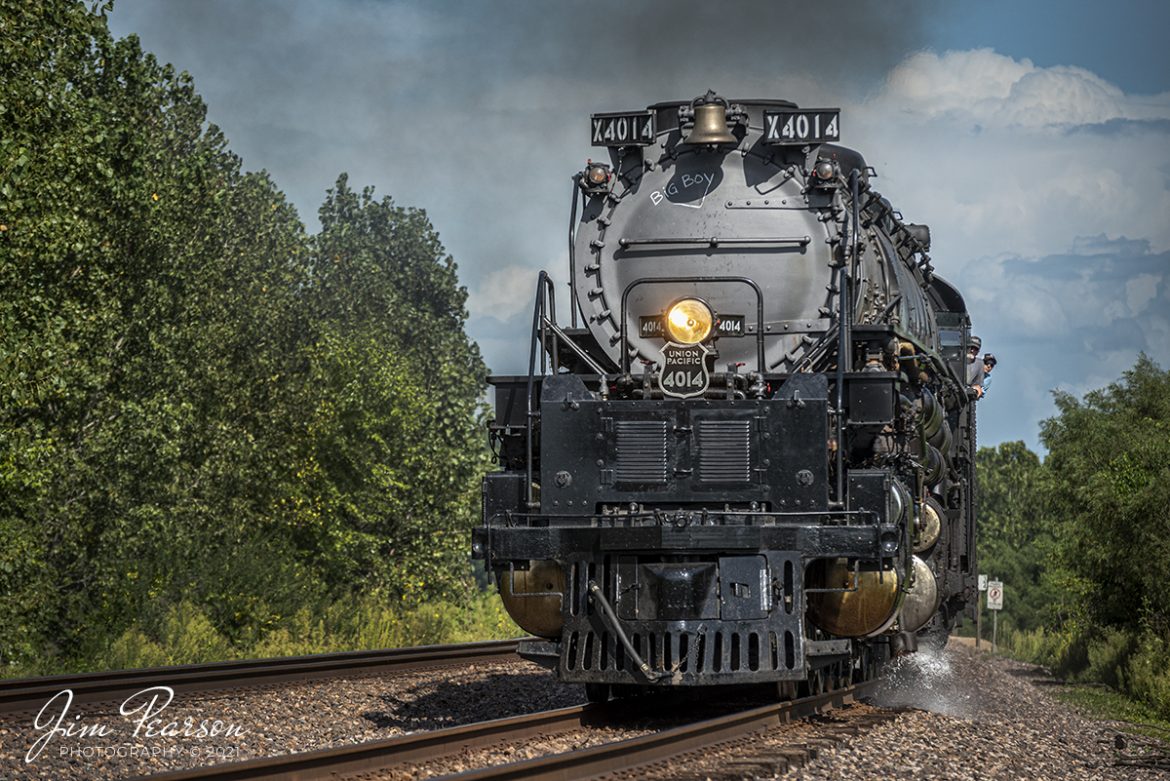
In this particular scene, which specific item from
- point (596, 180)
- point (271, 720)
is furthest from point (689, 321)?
point (271, 720)

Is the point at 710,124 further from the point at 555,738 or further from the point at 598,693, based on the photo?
the point at 555,738

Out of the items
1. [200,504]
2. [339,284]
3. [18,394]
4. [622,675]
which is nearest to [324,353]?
[200,504]

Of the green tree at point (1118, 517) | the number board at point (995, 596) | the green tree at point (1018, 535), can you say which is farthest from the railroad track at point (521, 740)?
the number board at point (995, 596)

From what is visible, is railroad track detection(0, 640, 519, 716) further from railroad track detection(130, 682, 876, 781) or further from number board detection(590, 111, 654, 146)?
number board detection(590, 111, 654, 146)

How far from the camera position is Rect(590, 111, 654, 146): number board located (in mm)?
11500

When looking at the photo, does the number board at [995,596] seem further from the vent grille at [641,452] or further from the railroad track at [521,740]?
the vent grille at [641,452]

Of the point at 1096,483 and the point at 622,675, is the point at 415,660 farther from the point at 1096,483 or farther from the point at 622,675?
the point at 1096,483

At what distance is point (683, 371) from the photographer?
32.5 ft

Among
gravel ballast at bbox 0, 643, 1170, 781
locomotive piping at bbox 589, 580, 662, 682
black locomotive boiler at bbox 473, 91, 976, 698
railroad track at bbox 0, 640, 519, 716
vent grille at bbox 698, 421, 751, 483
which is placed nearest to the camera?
gravel ballast at bbox 0, 643, 1170, 781

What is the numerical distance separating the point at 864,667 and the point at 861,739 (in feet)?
12.6
